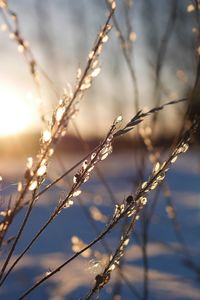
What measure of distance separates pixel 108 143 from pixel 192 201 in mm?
7125

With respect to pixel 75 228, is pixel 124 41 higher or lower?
lower

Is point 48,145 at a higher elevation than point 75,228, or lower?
lower

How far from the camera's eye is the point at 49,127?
1.02 metres

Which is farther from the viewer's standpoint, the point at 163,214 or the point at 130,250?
the point at 163,214

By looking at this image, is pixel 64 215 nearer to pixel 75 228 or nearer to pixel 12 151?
pixel 75 228

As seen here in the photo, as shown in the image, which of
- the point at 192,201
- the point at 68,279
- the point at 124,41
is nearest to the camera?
the point at 124,41

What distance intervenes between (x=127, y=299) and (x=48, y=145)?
7.26 ft

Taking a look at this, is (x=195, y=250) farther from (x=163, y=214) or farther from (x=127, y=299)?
(x=163, y=214)

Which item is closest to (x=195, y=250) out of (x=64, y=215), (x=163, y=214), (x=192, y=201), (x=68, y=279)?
(x=68, y=279)

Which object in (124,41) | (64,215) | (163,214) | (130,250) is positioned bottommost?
(124,41)

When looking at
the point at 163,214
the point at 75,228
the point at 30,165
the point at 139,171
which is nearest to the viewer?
the point at 30,165

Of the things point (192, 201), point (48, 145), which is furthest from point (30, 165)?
point (192, 201)

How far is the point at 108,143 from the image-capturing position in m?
1.06

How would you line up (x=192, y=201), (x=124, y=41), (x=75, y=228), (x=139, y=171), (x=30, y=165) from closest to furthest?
(x=30, y=165), (x=124, y=41), (x=139, y=171), (x=75, y=228), (x=192, y=201)
